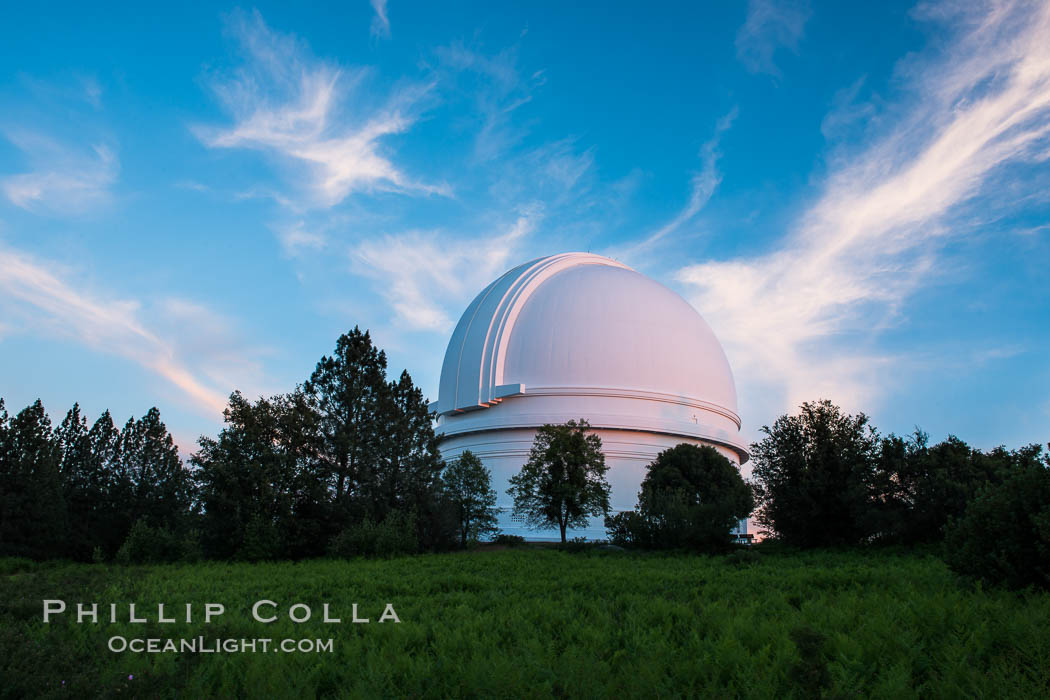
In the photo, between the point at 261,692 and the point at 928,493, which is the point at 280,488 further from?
the point at 928,493

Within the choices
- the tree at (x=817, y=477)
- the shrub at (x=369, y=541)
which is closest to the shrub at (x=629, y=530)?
the tree at (x=817, y=477)

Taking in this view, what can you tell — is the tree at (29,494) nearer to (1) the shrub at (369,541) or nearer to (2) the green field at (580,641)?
(1) the shrub at (369,541)

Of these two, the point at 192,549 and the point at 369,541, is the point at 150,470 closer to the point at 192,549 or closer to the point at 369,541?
the point at 192,549

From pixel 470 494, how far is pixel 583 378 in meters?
10.9

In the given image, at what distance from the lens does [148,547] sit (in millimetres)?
20203

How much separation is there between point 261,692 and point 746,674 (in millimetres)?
3915

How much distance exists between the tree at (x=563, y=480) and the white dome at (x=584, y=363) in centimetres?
821

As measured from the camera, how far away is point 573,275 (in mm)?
40688

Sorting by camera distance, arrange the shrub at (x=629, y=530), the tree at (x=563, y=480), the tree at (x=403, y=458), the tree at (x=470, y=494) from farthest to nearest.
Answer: the tree at (x=470, y=494), the tree at (x=563, y=480), the shrub at (x=629, y=530), the tree at (x=403, y=458)

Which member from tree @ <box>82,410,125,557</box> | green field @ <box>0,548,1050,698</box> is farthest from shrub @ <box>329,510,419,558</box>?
tree @ <box>82,410,125,557</box>

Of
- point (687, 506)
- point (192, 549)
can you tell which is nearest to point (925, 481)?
point (687, 506)

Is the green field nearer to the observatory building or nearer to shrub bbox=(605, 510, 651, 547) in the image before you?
shrub bbox=(605, 510, 651, 547)

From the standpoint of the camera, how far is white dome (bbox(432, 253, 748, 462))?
3553 centimetres

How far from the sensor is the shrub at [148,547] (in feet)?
65.6
